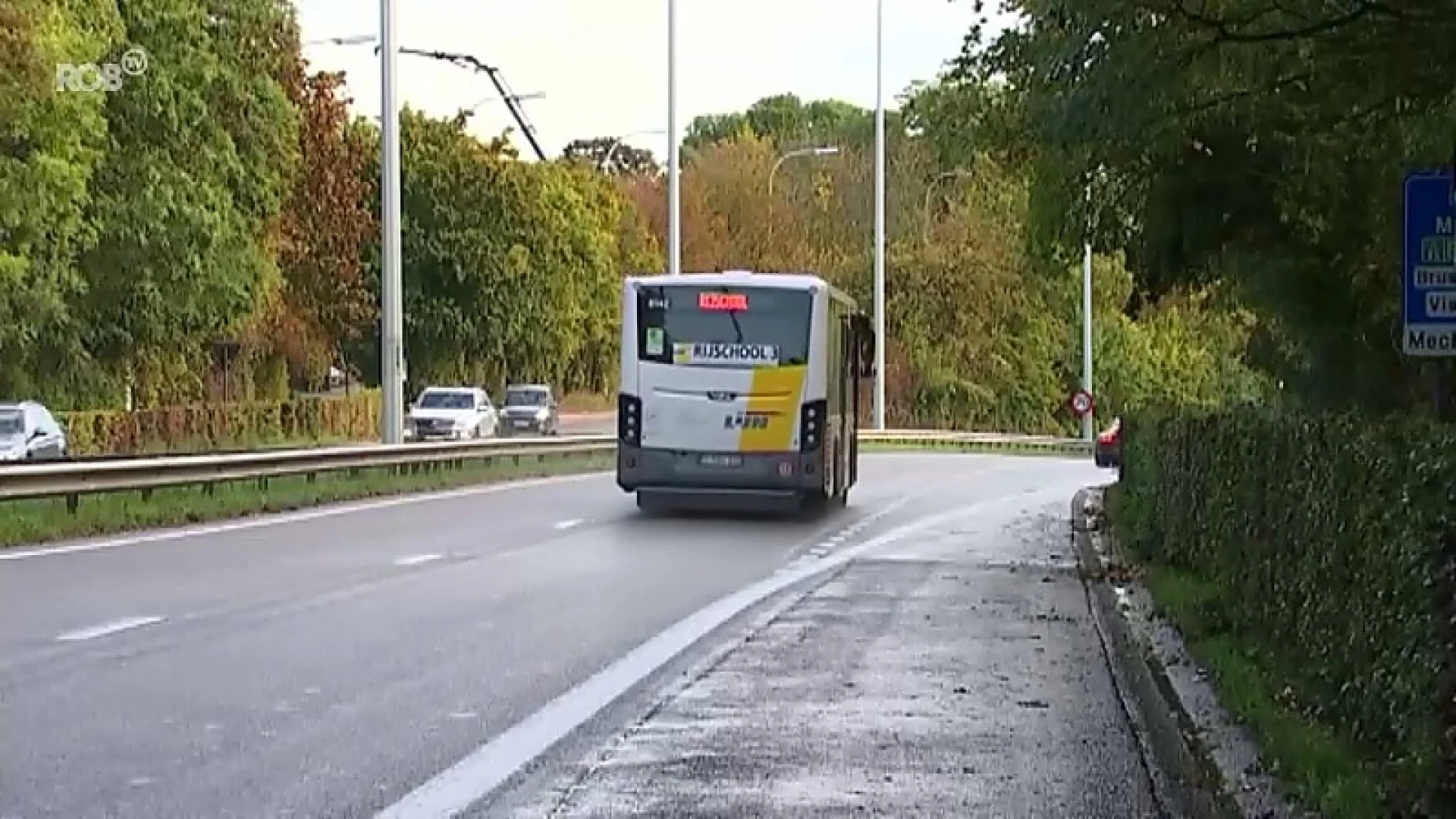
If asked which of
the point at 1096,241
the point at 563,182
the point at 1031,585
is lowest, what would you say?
the point at 1031,585

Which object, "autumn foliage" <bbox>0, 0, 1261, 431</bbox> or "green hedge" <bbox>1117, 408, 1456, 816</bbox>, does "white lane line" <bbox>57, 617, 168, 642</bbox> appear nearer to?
"green hedge" <bbox>1117, 408, 1456, 816</bbox>

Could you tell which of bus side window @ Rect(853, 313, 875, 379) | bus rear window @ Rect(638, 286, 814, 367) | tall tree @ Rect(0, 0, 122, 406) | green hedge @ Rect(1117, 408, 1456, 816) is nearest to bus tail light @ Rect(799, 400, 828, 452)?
bus rear window @ Rect(638, 286, 814, 367)

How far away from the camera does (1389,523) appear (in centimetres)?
791

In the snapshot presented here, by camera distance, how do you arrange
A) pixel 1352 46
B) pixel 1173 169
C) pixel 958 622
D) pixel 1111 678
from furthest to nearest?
pixel 1173 169, pixel 958 622, pixel 1111 678, pixel 1352 46

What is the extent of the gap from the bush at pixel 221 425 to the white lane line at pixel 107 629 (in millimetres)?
A: 29241

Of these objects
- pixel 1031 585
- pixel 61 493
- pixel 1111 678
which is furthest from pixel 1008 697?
pixel 61 493

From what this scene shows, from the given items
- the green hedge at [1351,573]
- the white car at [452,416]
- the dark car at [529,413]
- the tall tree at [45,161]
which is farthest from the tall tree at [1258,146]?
the dark car at [529,413]

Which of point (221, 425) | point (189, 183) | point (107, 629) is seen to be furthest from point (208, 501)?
point (221, 425)

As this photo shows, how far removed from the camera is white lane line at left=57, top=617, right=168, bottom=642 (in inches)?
521

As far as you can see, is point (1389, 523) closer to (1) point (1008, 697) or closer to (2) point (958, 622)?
(1) point (1008, 697)

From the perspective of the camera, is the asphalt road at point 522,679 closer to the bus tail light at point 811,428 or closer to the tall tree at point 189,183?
the bus tail light at point 811,428

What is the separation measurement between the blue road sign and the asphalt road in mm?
2424

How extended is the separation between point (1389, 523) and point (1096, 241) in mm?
13084

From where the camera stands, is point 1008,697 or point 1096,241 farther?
point 1096,241
